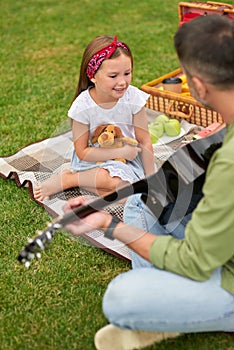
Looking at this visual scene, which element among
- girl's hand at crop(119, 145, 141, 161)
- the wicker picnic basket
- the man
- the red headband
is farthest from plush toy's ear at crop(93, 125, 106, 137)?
the man

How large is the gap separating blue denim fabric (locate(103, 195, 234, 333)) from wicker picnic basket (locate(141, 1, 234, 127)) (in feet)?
5.85

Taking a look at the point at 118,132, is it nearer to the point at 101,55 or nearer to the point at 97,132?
the point at 97,132

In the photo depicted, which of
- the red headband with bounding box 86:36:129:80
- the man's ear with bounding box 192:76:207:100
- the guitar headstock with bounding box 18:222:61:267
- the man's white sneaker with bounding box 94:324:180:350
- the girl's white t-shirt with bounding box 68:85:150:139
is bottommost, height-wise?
the man's white sneaker with bounding box 94:324:180:350

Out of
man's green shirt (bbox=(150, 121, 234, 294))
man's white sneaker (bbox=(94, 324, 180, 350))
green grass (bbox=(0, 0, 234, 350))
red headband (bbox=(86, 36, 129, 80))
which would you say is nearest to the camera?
man's green shirt (bbox=(150, 121, 234, 294))

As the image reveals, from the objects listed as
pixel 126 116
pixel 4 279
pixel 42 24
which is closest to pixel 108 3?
pixel 42 24

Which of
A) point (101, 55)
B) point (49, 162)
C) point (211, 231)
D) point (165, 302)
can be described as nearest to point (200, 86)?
point (211, 231)

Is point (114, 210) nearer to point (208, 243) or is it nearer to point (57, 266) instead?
point (57, 266)

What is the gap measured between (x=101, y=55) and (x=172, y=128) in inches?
32.3

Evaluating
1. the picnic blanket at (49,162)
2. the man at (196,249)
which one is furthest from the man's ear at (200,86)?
the picnic blanket at (49,162)

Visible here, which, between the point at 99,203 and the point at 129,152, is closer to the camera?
the point at 99,203

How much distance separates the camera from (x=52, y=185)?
3.07 metres

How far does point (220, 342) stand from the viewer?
2102 mm

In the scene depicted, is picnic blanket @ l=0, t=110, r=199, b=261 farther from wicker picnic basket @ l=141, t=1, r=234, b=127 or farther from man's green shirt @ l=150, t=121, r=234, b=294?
man's green shirt @ l=150, t=121, r=234, b=294

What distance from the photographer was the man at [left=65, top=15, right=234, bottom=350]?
1704 millimetres
